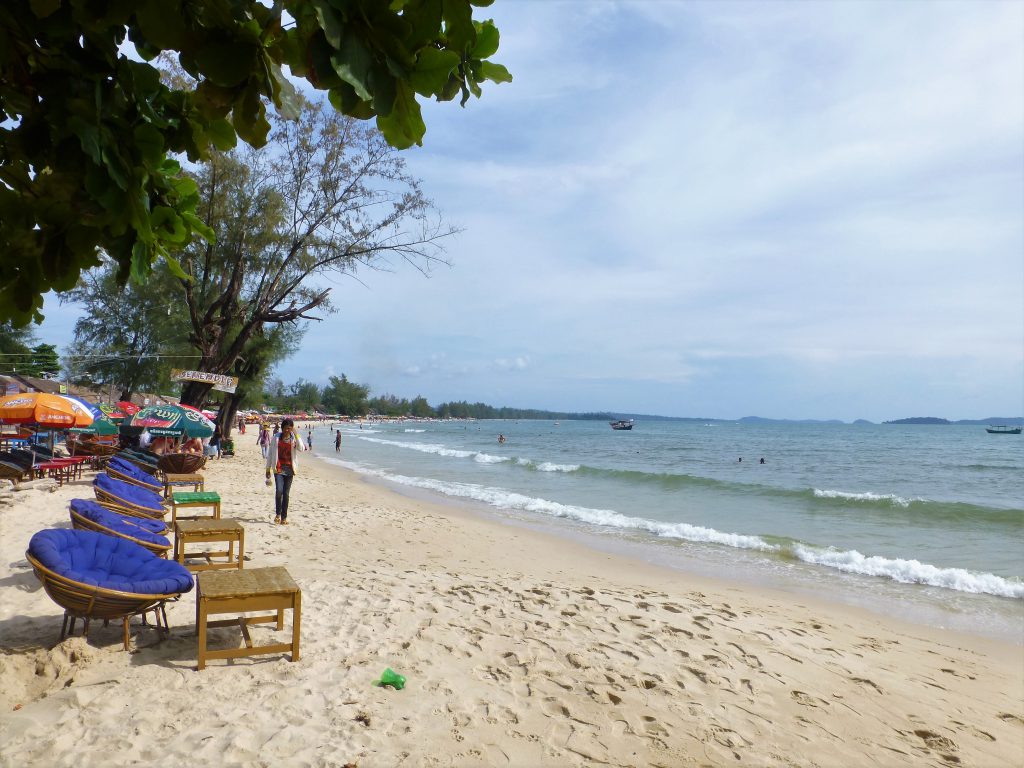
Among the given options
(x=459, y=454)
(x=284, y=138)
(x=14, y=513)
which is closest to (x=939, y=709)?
(x=14, y=513)

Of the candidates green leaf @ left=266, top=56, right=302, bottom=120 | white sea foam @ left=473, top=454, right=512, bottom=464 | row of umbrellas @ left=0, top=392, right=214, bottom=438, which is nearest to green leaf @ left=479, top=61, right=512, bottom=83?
green leaf @ left=266, top=56, right=302, bottom=120

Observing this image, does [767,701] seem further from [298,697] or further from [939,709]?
[298,697]

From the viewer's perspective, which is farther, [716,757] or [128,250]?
[716,757]

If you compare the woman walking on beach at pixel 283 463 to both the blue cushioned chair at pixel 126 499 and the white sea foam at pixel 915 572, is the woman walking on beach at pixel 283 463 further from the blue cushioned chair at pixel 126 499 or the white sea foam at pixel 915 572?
the white sea foam at pixel 915 572

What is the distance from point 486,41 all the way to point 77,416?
13.3 m

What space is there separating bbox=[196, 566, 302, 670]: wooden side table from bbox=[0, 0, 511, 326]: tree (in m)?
3.03

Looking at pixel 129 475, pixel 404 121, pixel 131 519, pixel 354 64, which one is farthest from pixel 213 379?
pixel 354 64

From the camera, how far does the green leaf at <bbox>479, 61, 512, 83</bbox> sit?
1639 mm

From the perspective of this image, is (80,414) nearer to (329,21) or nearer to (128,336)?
(329,21)

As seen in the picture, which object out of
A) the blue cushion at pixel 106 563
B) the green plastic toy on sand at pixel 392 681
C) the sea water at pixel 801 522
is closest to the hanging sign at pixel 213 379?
the sea water at pixel 801 522

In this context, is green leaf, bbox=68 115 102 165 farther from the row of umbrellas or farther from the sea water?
the row of umbrellas

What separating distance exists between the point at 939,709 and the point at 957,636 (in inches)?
116

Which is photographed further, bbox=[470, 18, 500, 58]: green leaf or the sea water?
the sea water

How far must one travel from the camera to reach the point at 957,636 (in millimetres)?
7273
